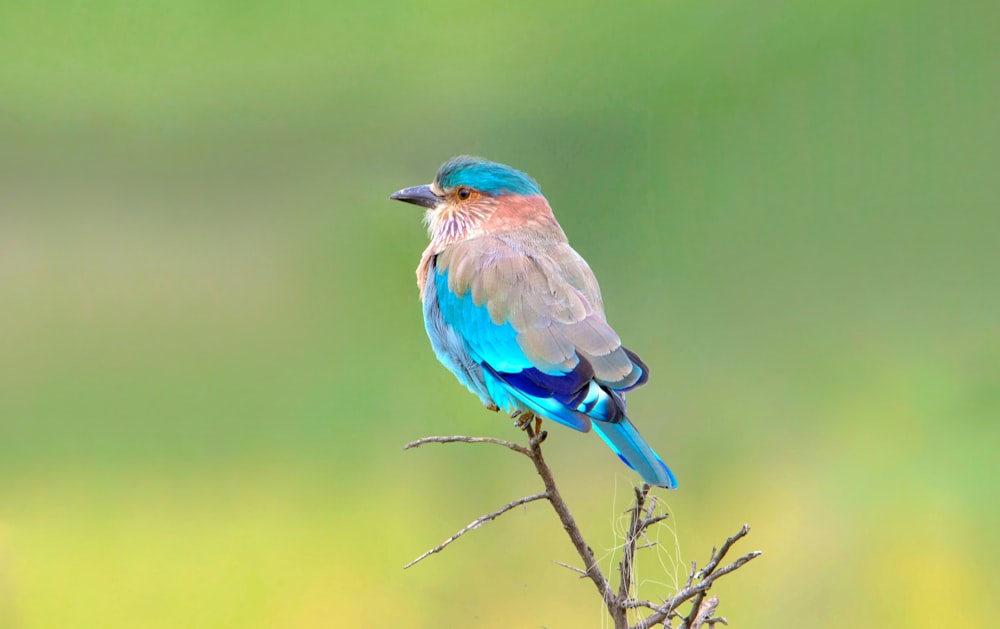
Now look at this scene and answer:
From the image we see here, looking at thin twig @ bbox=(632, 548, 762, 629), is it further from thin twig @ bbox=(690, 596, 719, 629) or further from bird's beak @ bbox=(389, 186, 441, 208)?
bird's beak @ bbox=(389, 186, 441, 208)

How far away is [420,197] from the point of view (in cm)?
246

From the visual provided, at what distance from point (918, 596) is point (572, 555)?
99 centimetres

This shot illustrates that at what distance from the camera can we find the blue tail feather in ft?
5.23

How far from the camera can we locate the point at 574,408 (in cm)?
173

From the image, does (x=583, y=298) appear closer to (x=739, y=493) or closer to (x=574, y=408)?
(x=574, y=408)

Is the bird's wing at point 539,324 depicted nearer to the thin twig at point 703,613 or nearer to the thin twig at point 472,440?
the thin twig at point 472,440

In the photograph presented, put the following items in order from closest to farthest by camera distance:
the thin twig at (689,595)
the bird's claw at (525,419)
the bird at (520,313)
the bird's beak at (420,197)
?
the thin twig at (689,595)
the bird at (520,313)
the bird's claw at (525,419)
the bird's beak at (420,197)

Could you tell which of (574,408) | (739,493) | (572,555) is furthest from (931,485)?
(574,408)

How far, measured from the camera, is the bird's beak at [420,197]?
2.45 m

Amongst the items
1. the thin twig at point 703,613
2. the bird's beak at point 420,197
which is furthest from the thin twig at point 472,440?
the bird's beak at point 420,197

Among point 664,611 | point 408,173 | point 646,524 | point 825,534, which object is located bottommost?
point 664,611

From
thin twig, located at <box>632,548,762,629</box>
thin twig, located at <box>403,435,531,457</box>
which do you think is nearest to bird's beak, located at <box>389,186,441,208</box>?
thin twig, located at <box>403,435,531,457</box>

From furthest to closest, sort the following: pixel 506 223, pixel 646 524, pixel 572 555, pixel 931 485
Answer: pixel 931 485, pixel 572 555, pixel 506 223, pixel 646 524

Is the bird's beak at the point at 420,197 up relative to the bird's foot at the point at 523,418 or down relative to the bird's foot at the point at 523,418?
up
